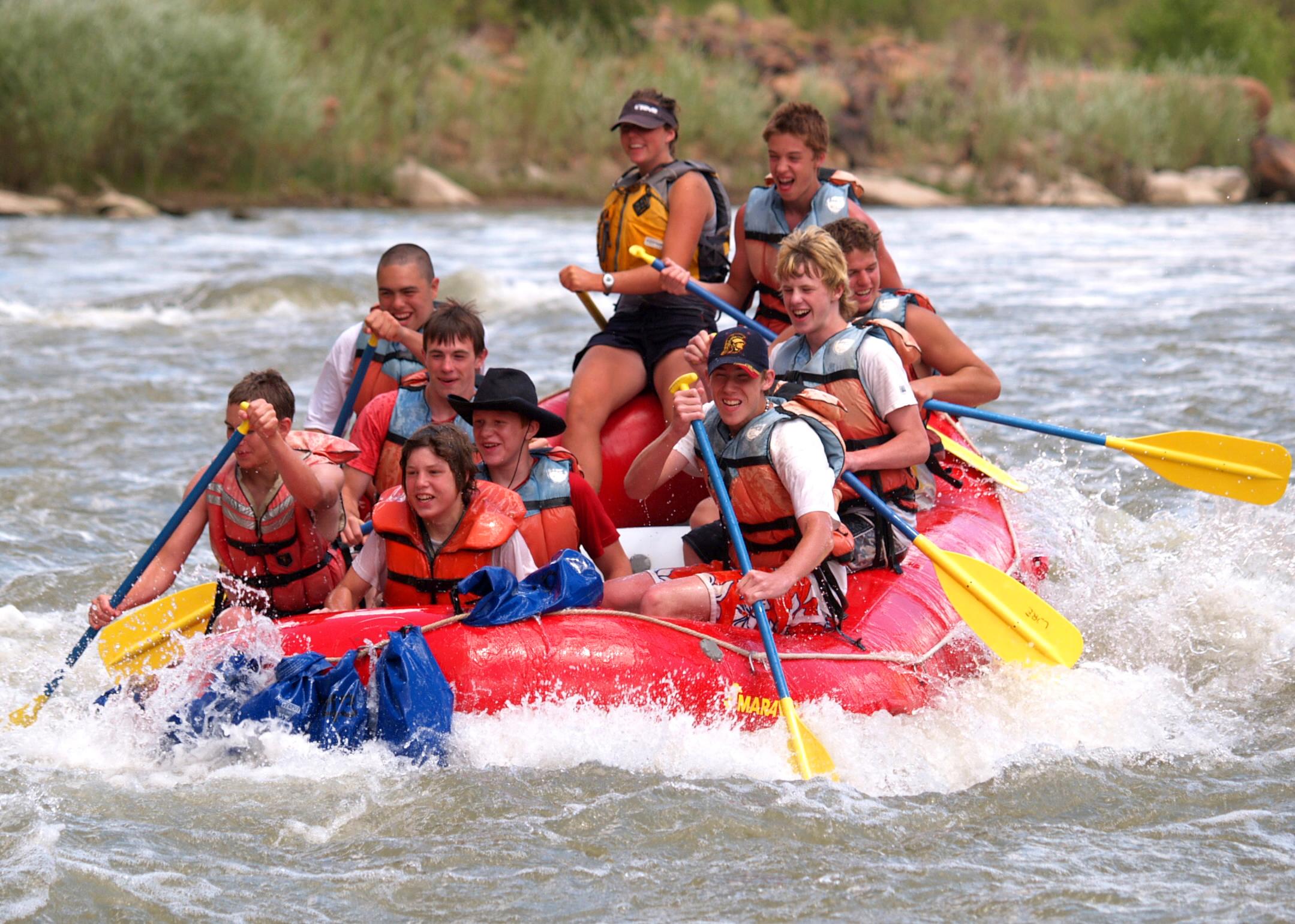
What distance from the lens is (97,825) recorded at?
3.43m

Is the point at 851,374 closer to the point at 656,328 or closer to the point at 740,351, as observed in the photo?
the point at 740,351

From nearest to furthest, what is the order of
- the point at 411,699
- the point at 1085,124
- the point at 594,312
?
the point at 411,699 < the point at 594,312 < the point at 1085,124

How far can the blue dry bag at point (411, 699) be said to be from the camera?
3410mm

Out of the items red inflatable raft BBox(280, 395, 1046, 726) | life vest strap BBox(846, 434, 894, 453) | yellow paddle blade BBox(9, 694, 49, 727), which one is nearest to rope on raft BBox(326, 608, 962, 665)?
red inflatable raft BBox(280, 395, 1046, 726)

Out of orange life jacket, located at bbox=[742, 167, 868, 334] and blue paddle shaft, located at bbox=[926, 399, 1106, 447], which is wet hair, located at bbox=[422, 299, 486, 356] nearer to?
Result: orange life jacket, located at bbox=[742, 167, 868, 334]

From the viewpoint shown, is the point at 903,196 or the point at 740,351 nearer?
the point at 740,351

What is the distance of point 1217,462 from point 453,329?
2.30m

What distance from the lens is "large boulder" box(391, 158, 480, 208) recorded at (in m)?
21.3

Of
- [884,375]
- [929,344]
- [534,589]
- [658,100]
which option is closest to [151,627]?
[534,589]

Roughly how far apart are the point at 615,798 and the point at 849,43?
3436 cm

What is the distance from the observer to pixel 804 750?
3.54 metres

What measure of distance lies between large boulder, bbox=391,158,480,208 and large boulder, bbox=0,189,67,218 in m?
4.52

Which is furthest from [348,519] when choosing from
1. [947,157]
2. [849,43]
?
[849,43]

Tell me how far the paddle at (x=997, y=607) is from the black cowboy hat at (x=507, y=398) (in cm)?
82
